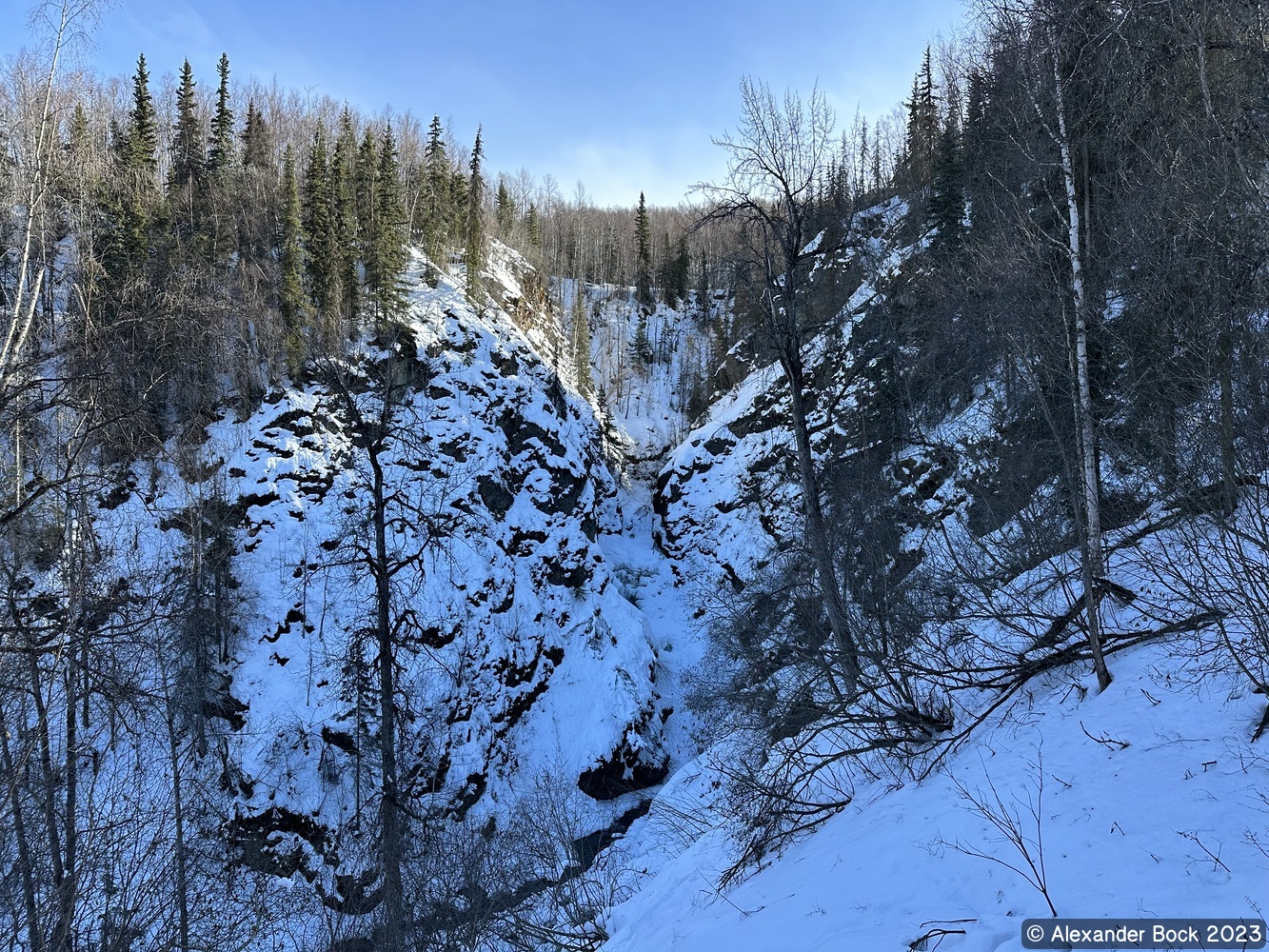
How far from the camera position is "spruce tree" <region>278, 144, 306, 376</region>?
24.5 m

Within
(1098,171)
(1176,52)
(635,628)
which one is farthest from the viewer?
(635,628)

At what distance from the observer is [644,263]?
65.9 meters

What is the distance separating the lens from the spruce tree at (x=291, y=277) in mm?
24516

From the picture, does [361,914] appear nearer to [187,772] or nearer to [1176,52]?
[187,772]

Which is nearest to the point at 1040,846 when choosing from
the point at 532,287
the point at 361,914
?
the point at 361,914

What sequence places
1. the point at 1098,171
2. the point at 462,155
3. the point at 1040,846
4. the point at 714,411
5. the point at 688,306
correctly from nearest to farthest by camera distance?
the point at 1040,846 → the point at 1098,171 → the point at 714,411 → the point at 462,155 → the point at 688,306

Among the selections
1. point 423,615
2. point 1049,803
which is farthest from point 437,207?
point 1049,803

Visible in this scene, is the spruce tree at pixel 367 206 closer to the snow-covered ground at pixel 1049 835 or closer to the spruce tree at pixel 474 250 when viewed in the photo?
the spruce tree at pixel 474 250

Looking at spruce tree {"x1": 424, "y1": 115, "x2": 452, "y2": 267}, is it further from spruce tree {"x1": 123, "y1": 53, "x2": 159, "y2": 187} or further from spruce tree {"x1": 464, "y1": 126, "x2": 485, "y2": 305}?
spruce tree {"x1": 123, "y1": 53, "x2": 159, "y2": 187}

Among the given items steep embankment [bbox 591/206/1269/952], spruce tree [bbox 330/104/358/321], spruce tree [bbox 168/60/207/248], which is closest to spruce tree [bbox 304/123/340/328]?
spruce tree [bbox 330/104/358/321]

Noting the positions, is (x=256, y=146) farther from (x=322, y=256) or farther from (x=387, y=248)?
(x=322, y=256)

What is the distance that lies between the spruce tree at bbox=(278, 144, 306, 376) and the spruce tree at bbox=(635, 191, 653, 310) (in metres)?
38.7

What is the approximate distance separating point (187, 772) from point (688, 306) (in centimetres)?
5679

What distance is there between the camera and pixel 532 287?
43.4 meters
